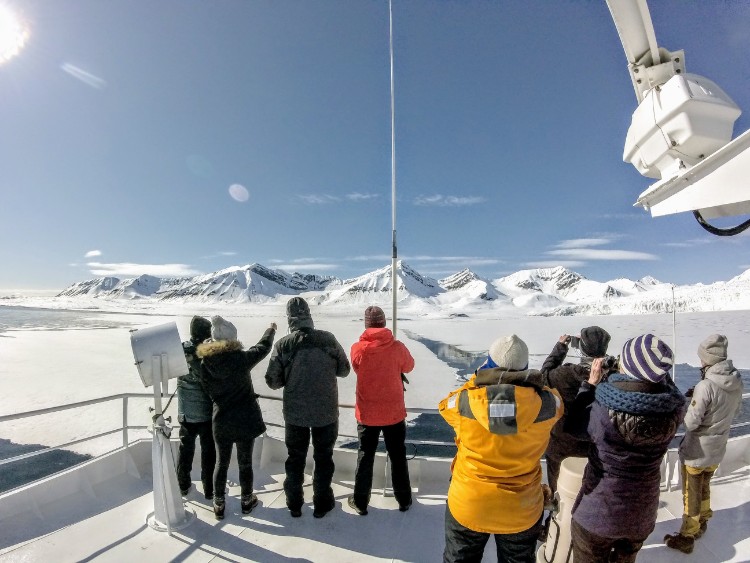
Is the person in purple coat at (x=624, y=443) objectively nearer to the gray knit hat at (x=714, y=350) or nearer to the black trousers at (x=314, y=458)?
the gray knit hat at (x=714, y=350)

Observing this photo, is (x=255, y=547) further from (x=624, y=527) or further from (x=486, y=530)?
(x=624, y=527)

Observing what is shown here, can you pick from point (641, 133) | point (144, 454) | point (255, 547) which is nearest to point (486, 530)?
point (255, 547)

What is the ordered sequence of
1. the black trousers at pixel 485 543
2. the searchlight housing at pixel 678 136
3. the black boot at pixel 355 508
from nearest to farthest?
the searchlight housing at pixel 678 136 → the black trousers at pixel 485 543 → the black boot at pixel 355 508

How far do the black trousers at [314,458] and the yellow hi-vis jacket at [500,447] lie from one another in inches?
43.1

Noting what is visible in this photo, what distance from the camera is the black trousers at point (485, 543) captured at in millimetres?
1414

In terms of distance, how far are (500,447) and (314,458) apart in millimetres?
1458

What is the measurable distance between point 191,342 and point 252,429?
0.67 metres

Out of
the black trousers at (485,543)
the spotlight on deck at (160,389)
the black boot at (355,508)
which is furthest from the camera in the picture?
the black boot at (355,508)

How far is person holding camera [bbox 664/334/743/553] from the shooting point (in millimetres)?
2074

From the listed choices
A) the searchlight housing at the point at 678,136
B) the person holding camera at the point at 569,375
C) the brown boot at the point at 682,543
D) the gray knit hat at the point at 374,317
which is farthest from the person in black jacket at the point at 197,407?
the brown boot at the point at 682,543

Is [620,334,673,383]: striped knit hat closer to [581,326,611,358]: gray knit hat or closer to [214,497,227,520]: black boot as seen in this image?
[581,326,611,358]: gray knit hat

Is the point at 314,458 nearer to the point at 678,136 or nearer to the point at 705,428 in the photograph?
the point at 705,428

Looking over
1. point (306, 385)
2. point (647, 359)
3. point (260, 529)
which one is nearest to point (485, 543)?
point (647, 359)

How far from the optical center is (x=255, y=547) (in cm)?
216
